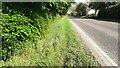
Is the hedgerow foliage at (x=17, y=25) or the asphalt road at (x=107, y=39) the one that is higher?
the hedgerow foliage at (x=17, y=25)

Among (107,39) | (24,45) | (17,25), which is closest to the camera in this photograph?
(17,25)

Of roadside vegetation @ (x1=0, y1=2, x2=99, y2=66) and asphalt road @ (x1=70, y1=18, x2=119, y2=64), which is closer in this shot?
roadside vegetation @ (x1=0, y1=2, x2=99, y2=66)

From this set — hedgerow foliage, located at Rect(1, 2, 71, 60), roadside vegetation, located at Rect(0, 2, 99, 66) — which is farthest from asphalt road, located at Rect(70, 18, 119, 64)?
hedgerow foliage, located at Rect(1, 2, 71, 60)

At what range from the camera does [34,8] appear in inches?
272

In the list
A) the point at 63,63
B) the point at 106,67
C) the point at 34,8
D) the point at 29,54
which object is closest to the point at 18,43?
the point at 29,54

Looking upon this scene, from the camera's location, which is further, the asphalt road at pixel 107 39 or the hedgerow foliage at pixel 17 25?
the asphalt road at pixel 107 39

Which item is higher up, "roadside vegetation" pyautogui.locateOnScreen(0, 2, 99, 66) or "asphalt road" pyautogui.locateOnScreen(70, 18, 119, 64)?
"roadside vegetation" pyautogui.locateOnScreen(0, 2, 99, 66)

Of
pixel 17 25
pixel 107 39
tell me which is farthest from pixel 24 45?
pixel 107 39

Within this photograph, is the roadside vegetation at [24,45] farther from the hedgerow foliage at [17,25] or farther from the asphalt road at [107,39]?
the asphalt road at [107,39]

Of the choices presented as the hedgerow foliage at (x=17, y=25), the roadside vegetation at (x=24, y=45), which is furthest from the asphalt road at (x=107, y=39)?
the hedgerow foliage at (x=17, y=25)

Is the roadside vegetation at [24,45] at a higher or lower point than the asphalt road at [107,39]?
higher

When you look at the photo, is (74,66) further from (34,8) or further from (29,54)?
(34,8)

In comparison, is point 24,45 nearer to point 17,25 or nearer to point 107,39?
point 17,25

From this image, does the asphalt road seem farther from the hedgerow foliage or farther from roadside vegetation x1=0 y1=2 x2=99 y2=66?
the hedgerow foliage
